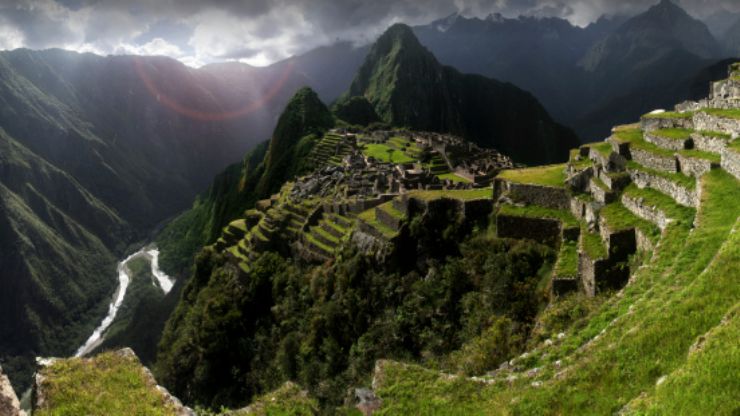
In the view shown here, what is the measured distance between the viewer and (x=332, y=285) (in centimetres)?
3212

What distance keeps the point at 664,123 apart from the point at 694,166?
24.5 ft

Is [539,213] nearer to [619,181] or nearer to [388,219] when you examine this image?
[619,181]

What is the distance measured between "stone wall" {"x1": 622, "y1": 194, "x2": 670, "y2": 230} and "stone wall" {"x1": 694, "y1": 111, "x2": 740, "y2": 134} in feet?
12.1

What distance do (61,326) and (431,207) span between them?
163 meters

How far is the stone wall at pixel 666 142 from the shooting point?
1819 centimetres

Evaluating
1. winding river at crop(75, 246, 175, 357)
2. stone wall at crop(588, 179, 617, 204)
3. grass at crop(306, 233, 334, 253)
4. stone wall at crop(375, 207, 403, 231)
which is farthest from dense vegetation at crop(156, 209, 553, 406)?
winding river at crop(75, 246, 175, 357)

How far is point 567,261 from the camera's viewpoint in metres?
18.6

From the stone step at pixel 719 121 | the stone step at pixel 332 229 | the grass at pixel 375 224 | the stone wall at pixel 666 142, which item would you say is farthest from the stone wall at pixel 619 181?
the stone step at pixel 332 229

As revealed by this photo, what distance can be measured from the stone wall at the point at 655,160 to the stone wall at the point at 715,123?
1890 mm

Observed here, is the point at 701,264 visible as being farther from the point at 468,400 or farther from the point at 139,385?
the point at 139,385

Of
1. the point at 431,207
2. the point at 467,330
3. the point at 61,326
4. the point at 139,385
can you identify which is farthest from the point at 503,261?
the point at 61,326

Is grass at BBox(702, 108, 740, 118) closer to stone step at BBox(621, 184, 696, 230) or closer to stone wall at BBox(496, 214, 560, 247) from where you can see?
→ stone step at BBox(621, 184, 696, 230)

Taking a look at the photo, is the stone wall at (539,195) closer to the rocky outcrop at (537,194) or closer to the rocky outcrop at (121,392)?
the rocky outcrop at (537,194)

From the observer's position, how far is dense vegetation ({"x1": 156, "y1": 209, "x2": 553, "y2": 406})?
66.8 ft
